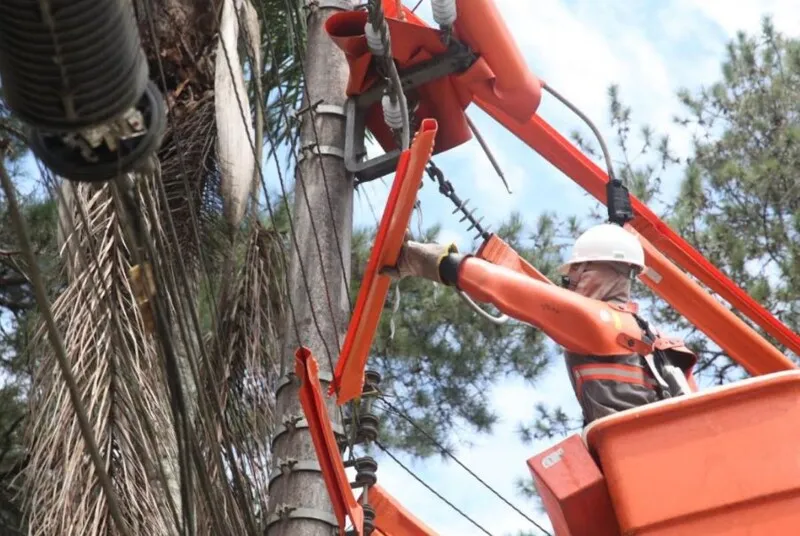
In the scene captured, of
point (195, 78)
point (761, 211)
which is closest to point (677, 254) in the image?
point (195, 78)

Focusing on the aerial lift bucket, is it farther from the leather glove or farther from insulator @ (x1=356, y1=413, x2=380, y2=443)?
insulator @ (x1=356, y1=413, x2=380, y2=443)

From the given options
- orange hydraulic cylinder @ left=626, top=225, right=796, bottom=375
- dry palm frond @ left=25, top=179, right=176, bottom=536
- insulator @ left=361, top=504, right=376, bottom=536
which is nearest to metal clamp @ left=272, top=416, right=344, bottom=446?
insulator @ left=361, top=504, right=376, bottom=536

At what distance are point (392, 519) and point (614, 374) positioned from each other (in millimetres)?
1271

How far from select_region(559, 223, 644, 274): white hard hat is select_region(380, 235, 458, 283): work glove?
2.08 ft

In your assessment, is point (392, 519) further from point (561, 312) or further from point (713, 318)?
point (713, 318)

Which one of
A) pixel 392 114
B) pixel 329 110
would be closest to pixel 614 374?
pixel 392 114

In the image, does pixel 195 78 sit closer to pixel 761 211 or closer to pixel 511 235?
pixel 511 235

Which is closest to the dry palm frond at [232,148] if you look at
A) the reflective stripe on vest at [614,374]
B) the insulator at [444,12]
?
the insulator at [444,12]

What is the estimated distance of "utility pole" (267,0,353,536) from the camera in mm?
4953

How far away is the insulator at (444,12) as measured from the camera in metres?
5.47

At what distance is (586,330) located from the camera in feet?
16.1

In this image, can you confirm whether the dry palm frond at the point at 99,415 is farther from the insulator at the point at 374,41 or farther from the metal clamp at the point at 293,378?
the insulator at the point at 374,41

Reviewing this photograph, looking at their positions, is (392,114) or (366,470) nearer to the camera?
(366,470)

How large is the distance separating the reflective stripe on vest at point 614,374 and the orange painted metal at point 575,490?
0.99 feet
